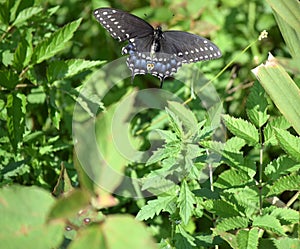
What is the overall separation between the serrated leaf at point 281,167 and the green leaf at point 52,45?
774 mm

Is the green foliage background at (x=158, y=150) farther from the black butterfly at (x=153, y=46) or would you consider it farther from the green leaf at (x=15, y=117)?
the black butterfly at (x=153, y=46)

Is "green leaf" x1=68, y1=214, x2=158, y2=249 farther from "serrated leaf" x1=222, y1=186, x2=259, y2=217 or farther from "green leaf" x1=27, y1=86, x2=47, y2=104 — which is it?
"green leaf" x1=27, y1=86, x2=47, y2=104

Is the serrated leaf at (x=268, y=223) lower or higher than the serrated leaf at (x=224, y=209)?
higher

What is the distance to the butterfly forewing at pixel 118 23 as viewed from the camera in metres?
2.18

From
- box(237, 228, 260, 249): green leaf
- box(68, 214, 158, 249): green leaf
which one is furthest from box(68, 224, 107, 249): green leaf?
box(237, 228, 260, 249): green leaf

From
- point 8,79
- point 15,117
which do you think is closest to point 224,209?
point 15,117

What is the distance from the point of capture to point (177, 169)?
1.39 m

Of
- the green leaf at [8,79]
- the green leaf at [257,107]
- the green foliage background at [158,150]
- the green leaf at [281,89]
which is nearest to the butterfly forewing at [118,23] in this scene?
the green foliage background at [158,150]

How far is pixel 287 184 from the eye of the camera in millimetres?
1377

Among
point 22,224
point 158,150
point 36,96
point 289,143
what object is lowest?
point 36,96

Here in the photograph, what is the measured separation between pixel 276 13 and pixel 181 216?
2.15 ft

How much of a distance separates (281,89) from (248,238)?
1.29 ft

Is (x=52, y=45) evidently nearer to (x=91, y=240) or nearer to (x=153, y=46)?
(x=153, y=46)

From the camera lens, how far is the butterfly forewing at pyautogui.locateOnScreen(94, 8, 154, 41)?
218 centimetres
